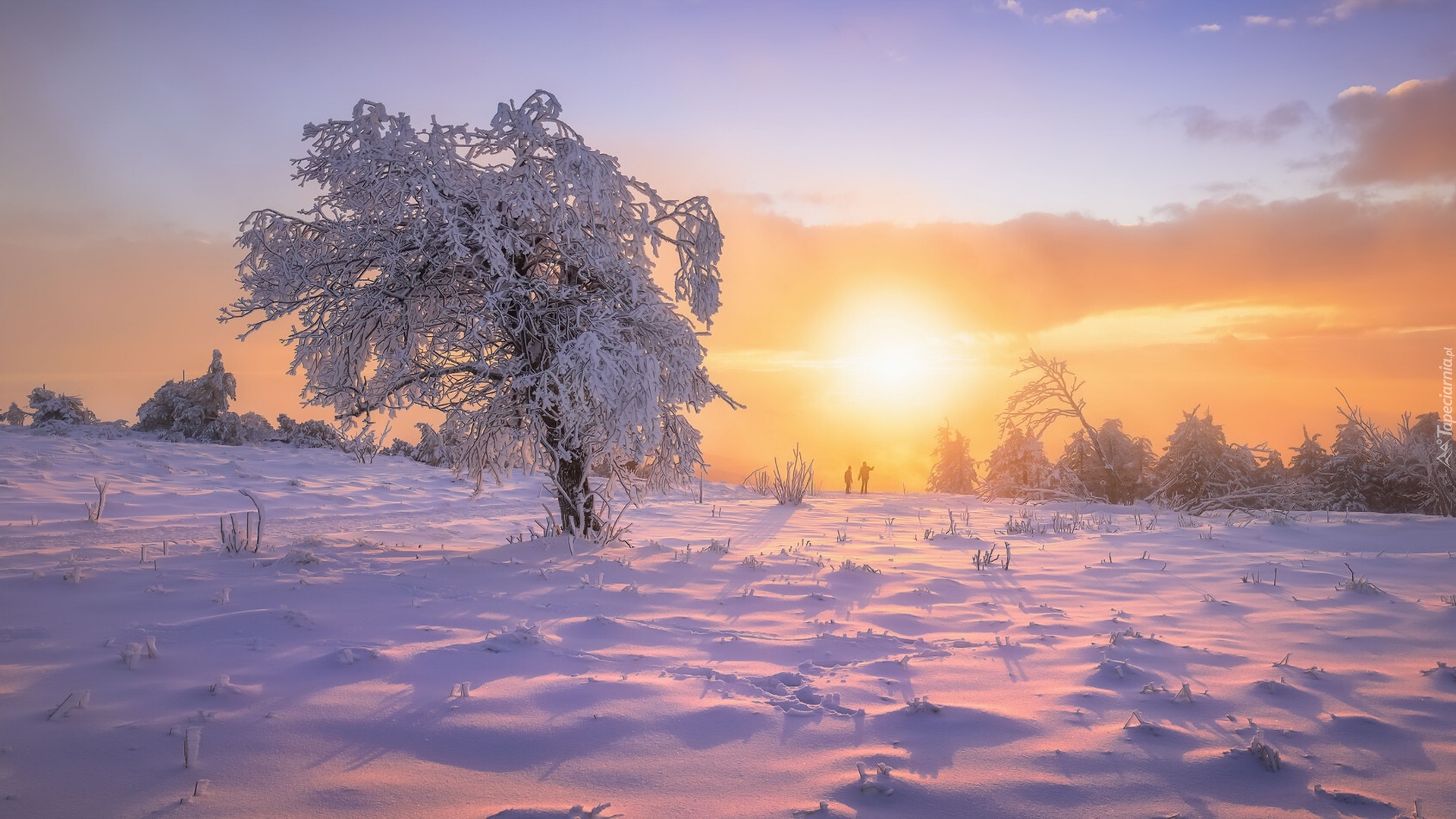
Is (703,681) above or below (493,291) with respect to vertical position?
below

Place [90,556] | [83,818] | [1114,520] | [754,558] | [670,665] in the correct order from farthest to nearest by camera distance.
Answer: [1114,520]
[754,558]
[90,556]
[670,665]
[83,818]

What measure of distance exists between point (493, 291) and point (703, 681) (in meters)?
5.35

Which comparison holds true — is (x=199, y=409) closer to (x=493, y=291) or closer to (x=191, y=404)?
(x=191, y=404)

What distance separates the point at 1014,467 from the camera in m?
36.1

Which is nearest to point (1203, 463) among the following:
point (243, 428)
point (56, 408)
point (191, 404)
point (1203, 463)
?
point (1203, 463)

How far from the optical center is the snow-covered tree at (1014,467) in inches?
872

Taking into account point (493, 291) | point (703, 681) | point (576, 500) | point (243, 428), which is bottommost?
point (703, 681)

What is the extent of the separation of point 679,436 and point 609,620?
402 cm

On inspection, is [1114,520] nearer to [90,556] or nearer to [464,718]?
[464,718]

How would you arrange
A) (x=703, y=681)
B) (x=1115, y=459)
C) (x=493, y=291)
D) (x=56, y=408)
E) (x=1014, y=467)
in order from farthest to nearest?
1. (x=1014, y=467)
2. (x=1115, y=459)
3. (x=56, y=408)
4. (x=493, y=291)
5. (x=703, y=681)

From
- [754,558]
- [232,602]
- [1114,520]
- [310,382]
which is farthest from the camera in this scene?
[1114,520]

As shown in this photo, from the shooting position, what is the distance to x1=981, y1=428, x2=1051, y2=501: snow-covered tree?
72.7 ft

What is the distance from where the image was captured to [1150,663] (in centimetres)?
427

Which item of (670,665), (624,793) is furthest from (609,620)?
(624,793)
